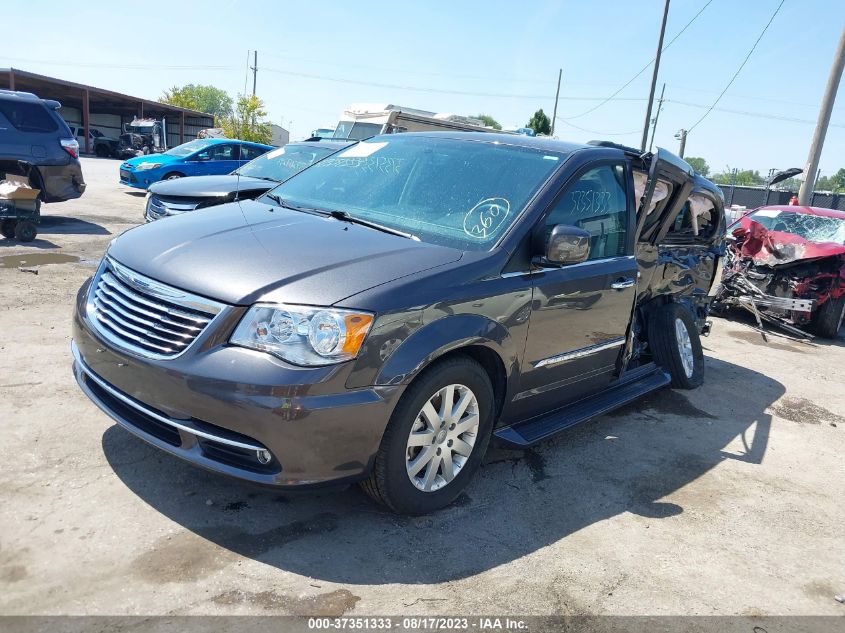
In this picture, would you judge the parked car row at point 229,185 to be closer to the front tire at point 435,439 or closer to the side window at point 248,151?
the front tire at point 435,439

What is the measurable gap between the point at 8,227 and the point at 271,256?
7691 millimetres

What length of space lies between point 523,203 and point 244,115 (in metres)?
41.2

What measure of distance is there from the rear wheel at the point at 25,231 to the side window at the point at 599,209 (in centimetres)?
803

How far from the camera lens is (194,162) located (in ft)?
51.0

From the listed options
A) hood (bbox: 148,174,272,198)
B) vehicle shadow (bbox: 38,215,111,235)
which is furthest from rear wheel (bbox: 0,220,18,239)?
hood (bbox: 148,174,272,198)

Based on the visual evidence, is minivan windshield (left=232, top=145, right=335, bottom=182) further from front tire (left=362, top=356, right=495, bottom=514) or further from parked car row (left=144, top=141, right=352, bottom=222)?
front tire (left=362, top=356, right=495, bottom=514)

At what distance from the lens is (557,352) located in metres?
3.89

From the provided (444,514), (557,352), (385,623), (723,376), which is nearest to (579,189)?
(557,352)

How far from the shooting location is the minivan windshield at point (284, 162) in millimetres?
9055

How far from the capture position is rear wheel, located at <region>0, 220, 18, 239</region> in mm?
8922

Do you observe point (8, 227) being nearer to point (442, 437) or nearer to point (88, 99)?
point (442, 437)

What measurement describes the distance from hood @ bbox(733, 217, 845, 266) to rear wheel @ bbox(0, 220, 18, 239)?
10.2 metres

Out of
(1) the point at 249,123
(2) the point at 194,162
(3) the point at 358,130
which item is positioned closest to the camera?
(3) the point at 358,130

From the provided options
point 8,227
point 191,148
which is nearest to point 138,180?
point 191,148
